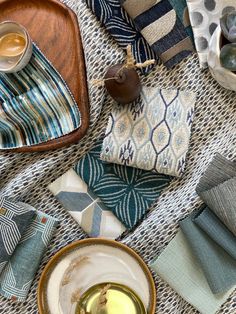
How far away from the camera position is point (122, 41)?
106cm

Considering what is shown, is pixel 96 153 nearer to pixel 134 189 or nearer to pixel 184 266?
pixel 134 189

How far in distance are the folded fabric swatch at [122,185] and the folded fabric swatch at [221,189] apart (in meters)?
0.09

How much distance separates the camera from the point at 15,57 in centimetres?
103

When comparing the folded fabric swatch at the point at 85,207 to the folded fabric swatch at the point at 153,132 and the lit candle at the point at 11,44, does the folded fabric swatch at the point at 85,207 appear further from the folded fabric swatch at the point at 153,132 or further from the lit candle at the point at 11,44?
the lit candle at the point at 11,44

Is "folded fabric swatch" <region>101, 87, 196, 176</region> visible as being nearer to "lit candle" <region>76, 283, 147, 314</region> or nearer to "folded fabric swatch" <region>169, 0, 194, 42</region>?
"folded fabric swatch" <region>169, 0, 194, 42</region>

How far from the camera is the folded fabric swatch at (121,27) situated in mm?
1054

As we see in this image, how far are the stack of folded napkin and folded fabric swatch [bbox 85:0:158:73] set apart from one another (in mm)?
70

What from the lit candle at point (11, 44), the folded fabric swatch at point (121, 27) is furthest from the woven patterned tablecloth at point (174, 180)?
the lit candle at point (11, 44)

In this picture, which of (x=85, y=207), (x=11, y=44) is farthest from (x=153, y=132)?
(x=11, y=44)

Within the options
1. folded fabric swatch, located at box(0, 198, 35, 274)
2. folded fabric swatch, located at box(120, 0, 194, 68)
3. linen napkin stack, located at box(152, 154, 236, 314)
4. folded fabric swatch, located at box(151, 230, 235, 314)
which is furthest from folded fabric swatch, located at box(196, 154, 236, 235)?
folded fabric swatch, located at box(0, 198, 35, 274)

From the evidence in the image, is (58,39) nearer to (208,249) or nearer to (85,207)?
(85,207)

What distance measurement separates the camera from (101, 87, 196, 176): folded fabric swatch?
1042mm

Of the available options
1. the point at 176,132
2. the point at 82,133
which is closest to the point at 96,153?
the point at 82,133

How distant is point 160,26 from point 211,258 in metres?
0.45
